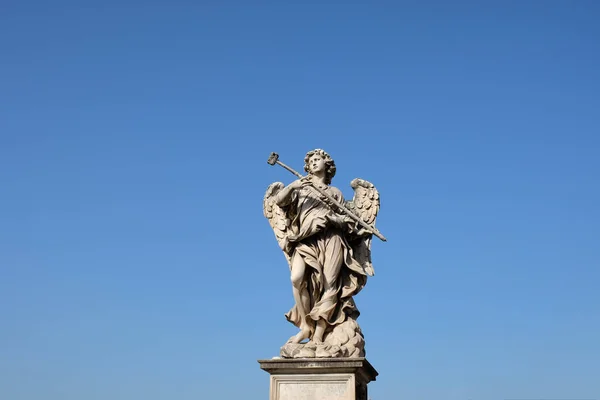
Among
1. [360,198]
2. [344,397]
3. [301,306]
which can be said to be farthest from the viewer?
[360,198]

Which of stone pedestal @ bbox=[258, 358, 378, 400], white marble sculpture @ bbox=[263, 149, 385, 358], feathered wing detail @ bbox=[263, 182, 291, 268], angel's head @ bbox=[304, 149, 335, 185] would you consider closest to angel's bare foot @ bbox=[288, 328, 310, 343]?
white marble sculpture @ bbox=[263, 149, 385, 358]

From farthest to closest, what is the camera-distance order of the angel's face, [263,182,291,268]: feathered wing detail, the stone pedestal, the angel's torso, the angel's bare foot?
1. the angel's face
2. [263,182,291,268]: feathered wing detail
3. the angel's torso
4. the angel's bare foot
5. the stone pedestal

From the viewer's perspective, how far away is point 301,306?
1234 cm

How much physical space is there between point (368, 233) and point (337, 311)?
54.9 inches

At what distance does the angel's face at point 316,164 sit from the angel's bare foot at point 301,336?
266cm

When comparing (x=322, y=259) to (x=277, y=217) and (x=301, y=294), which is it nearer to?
(x=301, y=294)

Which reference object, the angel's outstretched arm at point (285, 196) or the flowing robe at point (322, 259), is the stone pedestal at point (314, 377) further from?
the angel's outstretched arm at point (285, 196)

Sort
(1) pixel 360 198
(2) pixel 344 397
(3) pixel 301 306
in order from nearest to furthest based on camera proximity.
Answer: (2) pixel 344 397, (3) pixel 301 306, (1) pixel 360 198

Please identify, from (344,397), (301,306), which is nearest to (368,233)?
(301,306)

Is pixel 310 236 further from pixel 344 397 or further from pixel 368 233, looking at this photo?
pixel 344 397

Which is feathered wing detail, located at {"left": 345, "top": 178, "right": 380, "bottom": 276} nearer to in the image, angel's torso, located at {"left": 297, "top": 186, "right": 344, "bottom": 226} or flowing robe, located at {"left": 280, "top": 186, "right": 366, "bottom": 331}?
flowing robe, located at {"left": 280, "top": 186, "right": 366, "bottom": 331}

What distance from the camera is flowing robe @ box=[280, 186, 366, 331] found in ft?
40.6

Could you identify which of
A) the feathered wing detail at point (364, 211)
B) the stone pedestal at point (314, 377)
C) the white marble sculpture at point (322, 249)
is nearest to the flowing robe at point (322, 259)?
the white marble sculpture at point (322, 249)

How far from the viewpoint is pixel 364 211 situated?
13148 millimetres
